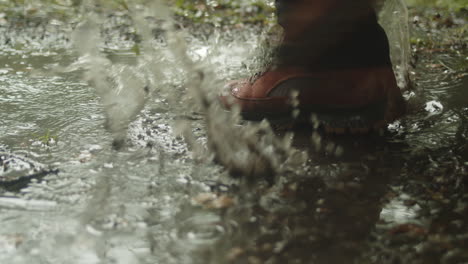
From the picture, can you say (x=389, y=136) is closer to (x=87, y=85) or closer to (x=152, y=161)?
(x=152, y=161)

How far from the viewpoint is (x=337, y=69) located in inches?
80.6

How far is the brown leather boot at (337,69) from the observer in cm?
200

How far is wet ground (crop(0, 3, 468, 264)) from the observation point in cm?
128

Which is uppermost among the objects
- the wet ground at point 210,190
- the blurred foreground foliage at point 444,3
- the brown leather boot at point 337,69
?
the blurred foreground foliage at point 444,3

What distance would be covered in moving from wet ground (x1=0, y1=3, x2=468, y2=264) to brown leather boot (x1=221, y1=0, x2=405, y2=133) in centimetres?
11

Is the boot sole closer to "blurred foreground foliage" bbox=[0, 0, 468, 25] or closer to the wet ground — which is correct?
the wet ground

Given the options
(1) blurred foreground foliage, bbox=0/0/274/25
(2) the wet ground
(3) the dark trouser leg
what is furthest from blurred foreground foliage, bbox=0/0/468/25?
(3) the dark trouser leg

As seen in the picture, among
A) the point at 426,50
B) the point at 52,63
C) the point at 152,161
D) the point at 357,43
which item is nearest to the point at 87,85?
the point at 52,63

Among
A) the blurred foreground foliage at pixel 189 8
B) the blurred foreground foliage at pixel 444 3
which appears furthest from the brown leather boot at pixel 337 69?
the blurred foreground foliage at pixel 444 3

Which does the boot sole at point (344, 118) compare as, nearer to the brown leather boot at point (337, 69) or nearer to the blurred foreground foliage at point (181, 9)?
the brown leather boot at point (337, 69)

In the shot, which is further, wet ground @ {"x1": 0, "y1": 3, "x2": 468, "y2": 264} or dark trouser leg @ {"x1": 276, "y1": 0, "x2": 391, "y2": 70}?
dark trouser leg @ {"x1": 276, "y1": 0, "x2": 391, "y2": 70}

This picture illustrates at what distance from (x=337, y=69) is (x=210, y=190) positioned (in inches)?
33.4

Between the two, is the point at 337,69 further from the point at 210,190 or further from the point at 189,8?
the point at 189,8

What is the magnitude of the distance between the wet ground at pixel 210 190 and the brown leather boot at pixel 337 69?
0.11m
